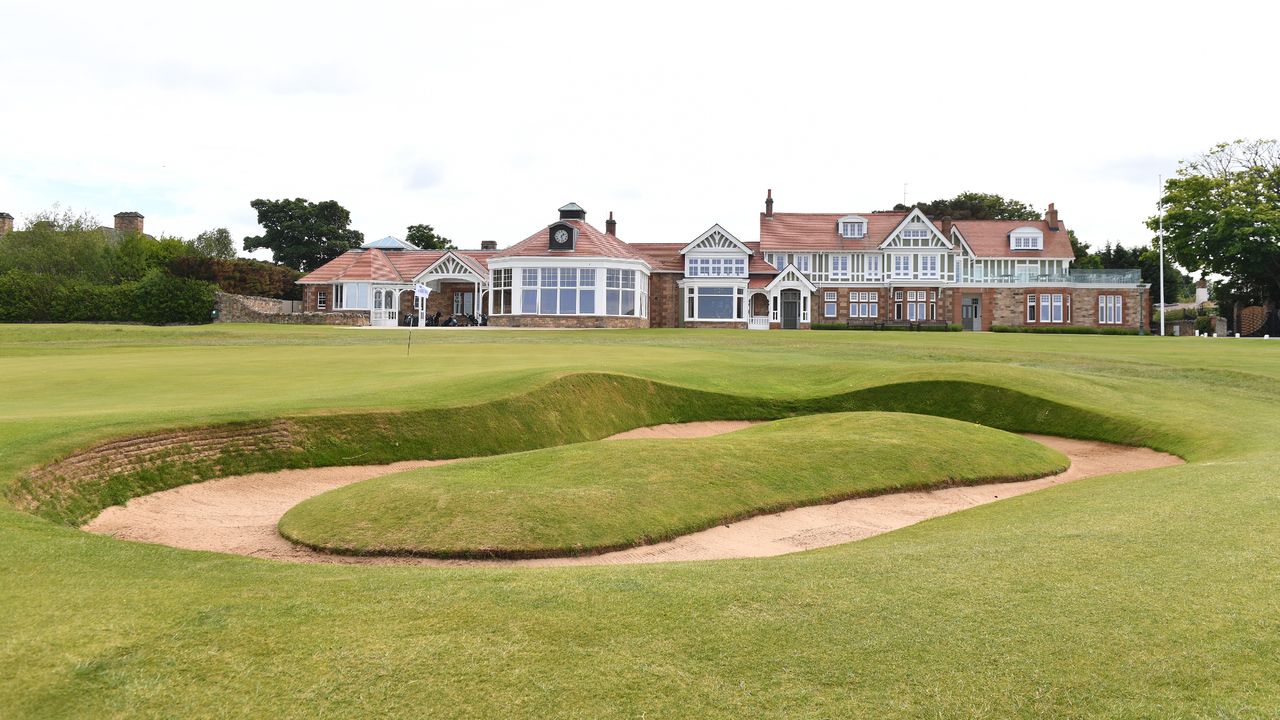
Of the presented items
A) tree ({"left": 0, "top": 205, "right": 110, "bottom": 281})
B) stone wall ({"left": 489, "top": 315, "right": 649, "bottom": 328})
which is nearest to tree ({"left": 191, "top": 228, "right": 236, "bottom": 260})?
tree ({"left": 0, "top": 205, "right": 110, "bottom": 281})

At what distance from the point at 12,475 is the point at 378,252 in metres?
65.5

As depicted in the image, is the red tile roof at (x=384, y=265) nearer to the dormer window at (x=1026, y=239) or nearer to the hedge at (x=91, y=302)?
the hedge at (x=91, y=302)

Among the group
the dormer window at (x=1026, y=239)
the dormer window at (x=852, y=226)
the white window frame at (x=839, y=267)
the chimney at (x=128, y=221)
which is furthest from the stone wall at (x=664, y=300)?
the chimney at (x=128, y=221)

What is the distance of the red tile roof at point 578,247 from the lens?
202ft

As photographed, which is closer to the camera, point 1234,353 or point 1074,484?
point 1074,484

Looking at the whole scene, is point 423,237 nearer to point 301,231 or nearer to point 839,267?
point 301,231

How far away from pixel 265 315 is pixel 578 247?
23.6 metres

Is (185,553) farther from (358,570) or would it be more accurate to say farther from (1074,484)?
(1074,484)

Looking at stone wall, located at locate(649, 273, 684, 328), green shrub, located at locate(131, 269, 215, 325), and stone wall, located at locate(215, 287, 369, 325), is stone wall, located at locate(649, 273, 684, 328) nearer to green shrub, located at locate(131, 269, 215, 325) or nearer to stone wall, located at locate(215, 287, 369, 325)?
stone wall, located at locate(215, 287, 369, 325)

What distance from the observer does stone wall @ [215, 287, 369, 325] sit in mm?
65562

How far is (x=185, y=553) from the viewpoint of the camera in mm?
7539

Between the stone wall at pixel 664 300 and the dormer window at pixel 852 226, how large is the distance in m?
15.8

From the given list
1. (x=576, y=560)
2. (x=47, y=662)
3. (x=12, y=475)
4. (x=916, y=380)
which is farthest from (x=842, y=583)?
(x=916, y=380)

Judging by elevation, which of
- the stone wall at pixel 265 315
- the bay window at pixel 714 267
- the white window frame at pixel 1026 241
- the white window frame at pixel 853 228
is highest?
the white window frame at pixel 853 228
